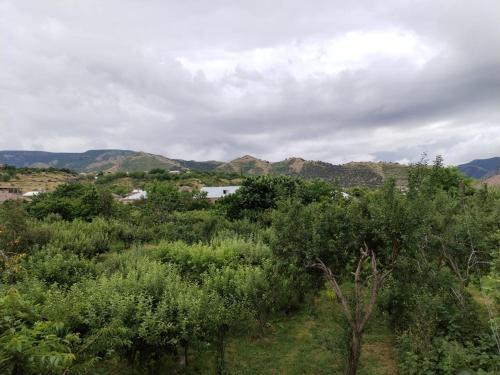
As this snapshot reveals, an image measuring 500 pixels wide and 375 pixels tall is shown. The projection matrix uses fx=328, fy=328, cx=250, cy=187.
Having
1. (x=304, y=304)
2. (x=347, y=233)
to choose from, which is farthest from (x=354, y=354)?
(x=304, y=304)

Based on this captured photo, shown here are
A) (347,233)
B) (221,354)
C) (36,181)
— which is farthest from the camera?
(36,181)

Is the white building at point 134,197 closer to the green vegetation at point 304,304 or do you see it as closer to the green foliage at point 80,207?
the green foliage at point 80,207

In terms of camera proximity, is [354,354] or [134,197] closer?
[354,354]

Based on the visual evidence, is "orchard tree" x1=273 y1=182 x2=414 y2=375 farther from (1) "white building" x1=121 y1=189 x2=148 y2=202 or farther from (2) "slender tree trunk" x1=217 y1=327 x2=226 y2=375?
(1) "white building" x1=121 y1=189 x2=148 y2=202

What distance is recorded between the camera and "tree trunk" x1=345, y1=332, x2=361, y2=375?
19.4 feet

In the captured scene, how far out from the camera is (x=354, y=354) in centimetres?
601

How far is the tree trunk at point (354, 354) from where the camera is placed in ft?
19.4

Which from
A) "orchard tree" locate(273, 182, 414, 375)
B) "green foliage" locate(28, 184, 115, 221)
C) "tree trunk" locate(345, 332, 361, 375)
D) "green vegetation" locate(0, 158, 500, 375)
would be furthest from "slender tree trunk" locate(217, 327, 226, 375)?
"green foliage" locate(28, 184, 115, 221)

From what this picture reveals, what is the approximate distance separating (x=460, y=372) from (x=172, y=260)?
979cm

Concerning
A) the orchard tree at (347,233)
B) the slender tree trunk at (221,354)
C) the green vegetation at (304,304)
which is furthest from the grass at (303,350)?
the orchard tree at (347,233)

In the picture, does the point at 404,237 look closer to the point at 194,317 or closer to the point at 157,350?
the point at 194,317

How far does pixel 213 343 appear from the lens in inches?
278

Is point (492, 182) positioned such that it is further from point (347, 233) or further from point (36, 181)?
point (36, 181)

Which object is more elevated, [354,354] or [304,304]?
[354,354]
